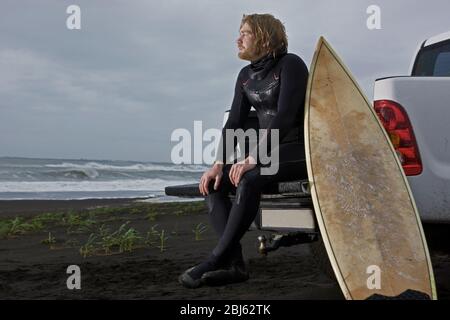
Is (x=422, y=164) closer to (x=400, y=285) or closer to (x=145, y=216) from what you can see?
(x=400, y=285)

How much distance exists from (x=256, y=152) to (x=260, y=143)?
7cm

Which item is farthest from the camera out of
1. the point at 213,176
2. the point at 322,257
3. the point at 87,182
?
the point at 87,182

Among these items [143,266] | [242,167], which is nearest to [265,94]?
[242,167]

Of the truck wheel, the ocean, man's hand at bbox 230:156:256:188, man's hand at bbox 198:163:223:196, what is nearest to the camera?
man's hand at bbox 230:156:256:188

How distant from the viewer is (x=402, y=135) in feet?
8.77

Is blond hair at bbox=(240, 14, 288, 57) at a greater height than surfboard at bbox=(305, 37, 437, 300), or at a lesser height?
greater

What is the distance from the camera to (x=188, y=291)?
3.35 metres

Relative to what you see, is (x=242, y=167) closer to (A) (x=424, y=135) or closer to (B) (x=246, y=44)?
(B) (x=246, y=44)

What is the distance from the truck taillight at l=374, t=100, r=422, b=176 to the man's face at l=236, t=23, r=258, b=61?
2.95 ft

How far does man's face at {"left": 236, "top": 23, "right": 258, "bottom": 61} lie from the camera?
311cm

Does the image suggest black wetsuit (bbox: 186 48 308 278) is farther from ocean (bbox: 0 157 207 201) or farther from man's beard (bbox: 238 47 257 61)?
ocean (bbox: 0 157 207 201)

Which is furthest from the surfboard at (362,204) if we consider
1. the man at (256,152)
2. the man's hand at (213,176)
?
the man's hand at (213,176)

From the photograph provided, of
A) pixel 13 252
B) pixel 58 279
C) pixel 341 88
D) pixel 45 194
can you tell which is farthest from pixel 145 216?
pixel 45 194

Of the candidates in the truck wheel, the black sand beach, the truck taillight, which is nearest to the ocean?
the black sand beach
